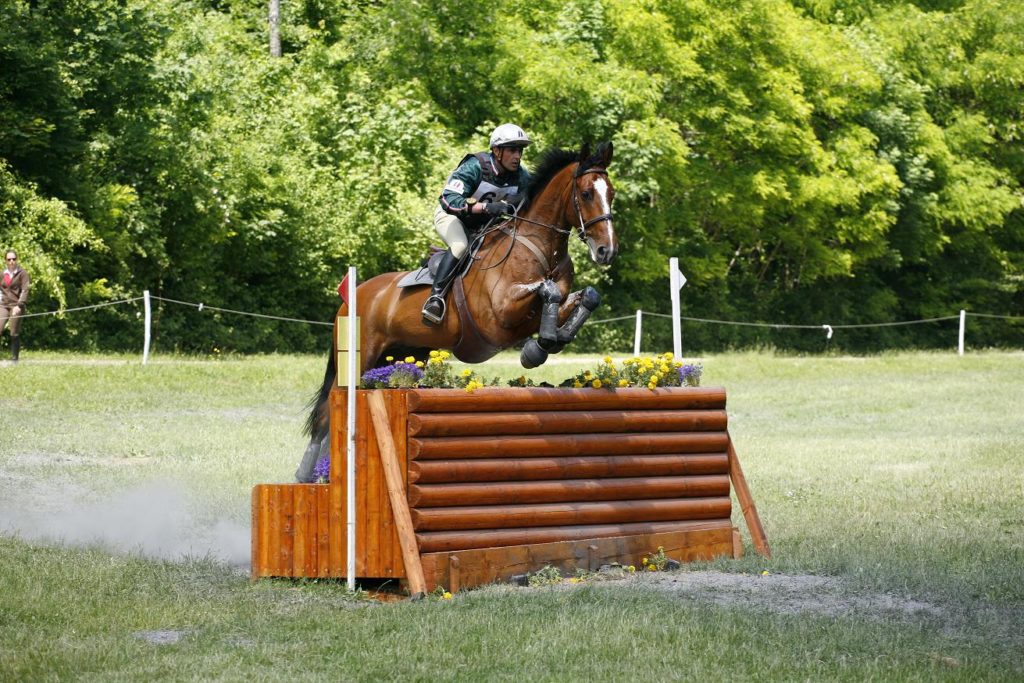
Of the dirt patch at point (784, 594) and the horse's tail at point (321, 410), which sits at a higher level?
the horse's tail at point (321, 410)

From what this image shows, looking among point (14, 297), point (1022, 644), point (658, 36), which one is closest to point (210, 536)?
point (1022, 644)

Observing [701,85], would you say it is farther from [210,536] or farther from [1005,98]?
[210,536]

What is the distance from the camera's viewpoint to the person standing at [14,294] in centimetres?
2248

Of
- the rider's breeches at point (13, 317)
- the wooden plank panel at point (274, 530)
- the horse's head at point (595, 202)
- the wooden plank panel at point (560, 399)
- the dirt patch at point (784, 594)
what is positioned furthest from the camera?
the rider's breeches at point (13, 317)

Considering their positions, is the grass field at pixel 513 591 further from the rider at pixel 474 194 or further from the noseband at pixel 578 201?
the rider at pixel 474 194

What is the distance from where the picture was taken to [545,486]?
8.35 metres

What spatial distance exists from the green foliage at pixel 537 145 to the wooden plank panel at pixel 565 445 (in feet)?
57.6

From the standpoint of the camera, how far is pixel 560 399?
8.48 m

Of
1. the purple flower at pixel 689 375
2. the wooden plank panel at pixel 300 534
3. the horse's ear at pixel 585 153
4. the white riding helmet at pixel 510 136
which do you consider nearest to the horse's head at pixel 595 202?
the horse's ear at pixel 585 153

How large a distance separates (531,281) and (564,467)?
1.45 metres

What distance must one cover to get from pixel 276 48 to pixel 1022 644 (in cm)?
3380

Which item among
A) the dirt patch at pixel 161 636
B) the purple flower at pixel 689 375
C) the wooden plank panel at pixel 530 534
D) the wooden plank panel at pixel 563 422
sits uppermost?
the purple flower at pixel 689 375

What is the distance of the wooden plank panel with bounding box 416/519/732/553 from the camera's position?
25.9ft

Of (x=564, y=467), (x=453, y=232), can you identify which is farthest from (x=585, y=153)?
(x=564, y=467)
